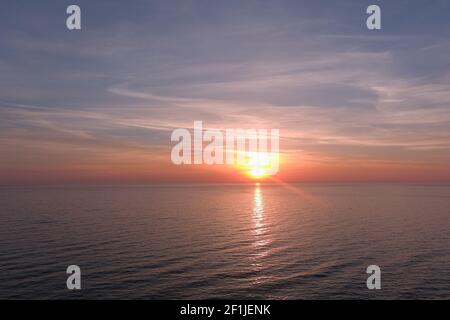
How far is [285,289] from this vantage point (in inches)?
1784

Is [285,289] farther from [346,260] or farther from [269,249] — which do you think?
[269,249]

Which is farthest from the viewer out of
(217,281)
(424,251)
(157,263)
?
(424,251)

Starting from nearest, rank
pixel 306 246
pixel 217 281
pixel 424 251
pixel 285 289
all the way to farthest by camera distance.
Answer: pixel 285 289 → pixel 217 281 → pixel 424 251 → pixel 306 246

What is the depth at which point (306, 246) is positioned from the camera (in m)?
70.4

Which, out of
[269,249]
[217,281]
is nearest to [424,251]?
[269,249]
